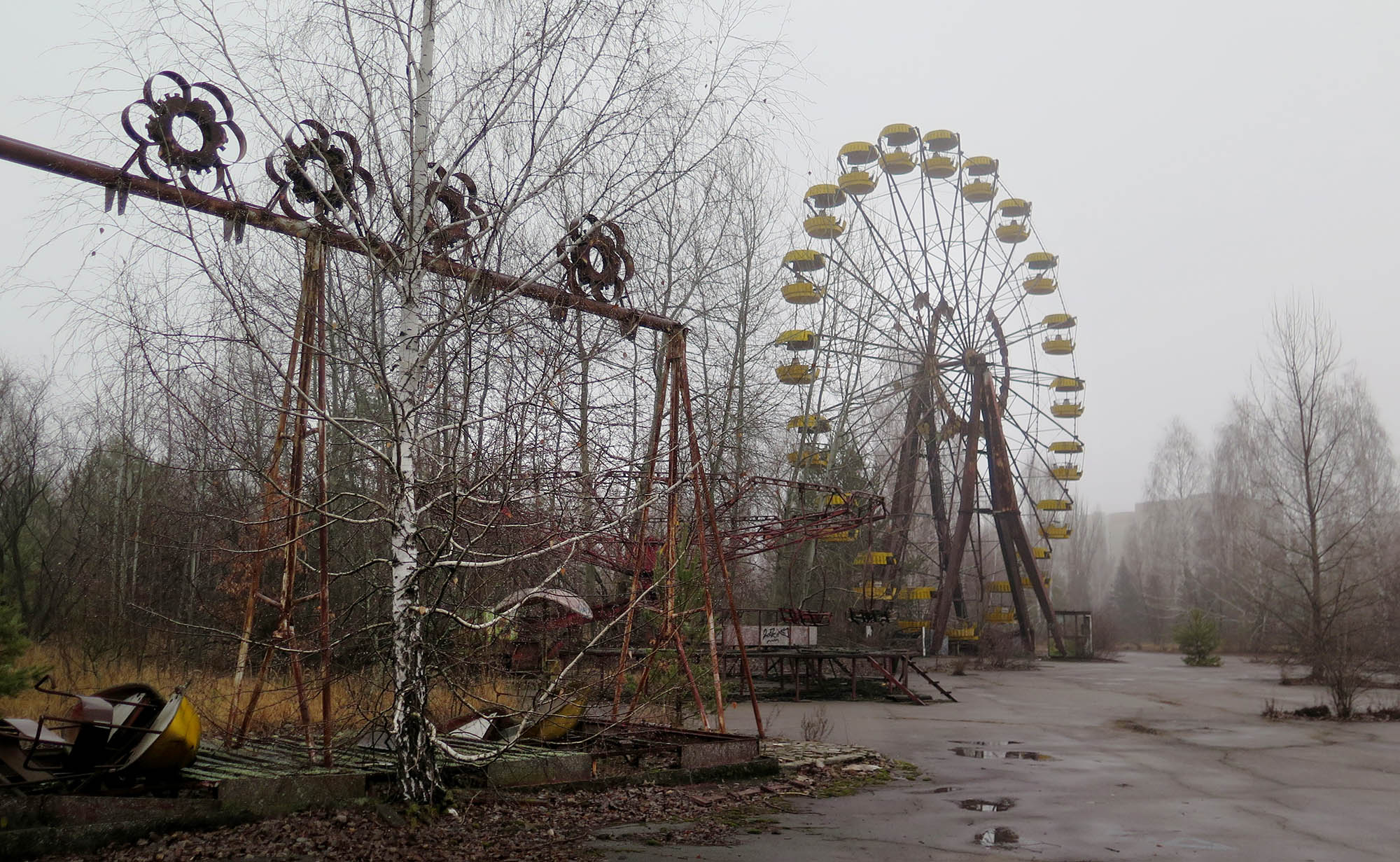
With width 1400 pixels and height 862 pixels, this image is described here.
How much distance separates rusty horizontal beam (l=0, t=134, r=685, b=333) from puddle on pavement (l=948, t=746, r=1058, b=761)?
7.71 meters

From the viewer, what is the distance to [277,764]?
6867mm

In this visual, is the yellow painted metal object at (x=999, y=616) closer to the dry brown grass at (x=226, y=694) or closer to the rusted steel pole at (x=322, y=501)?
the dry brown grass at (x=226, y=694)

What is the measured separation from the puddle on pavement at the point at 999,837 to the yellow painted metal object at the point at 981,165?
27.2 m

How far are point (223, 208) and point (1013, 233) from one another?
29267mm

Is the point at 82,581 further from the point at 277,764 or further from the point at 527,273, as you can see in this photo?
the point at 527,273

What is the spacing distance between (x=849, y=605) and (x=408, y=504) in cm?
2651

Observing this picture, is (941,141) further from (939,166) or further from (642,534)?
(642,534)

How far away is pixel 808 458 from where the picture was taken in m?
27.2

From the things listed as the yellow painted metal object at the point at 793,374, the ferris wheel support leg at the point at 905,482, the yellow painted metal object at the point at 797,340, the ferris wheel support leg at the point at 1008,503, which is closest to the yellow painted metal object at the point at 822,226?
the yellow painted metal object at the point at 797,340

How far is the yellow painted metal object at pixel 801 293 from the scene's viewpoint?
27234mm

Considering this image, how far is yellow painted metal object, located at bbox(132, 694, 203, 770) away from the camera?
5.94m

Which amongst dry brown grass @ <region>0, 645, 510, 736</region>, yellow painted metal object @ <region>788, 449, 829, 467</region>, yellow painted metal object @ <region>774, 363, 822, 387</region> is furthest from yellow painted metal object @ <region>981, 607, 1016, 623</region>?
dry brown grass @ <region>0, 645, 510, 736</region>

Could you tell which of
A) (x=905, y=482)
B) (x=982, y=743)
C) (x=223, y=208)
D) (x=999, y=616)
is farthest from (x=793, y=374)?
(x=223, y=208)

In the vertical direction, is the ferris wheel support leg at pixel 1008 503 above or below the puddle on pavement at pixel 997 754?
above
